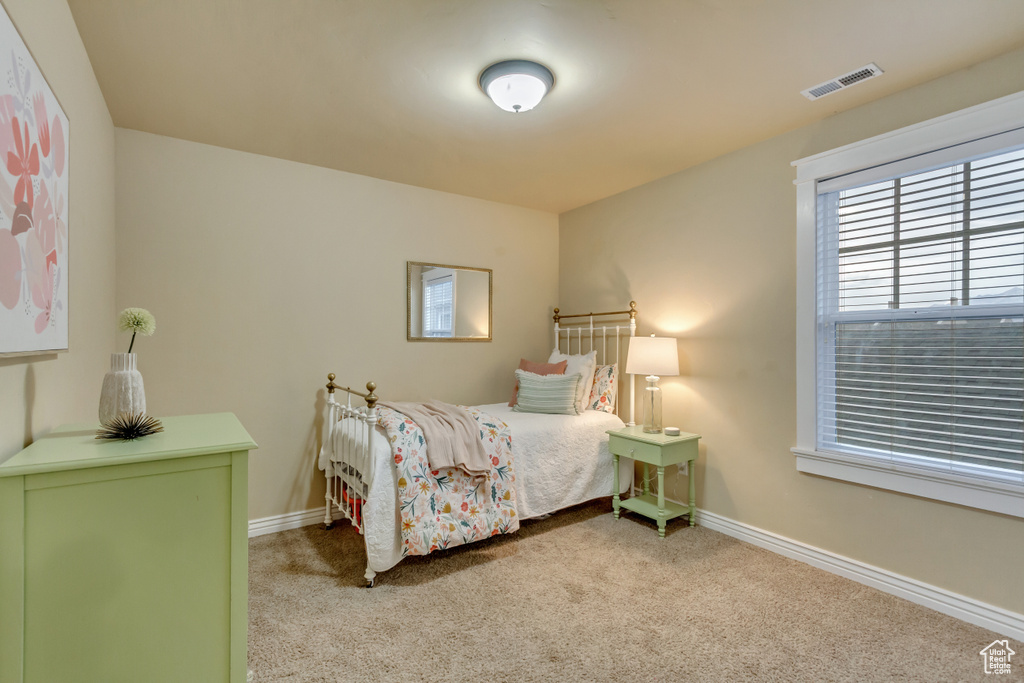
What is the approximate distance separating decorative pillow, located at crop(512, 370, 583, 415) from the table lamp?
0.45 m

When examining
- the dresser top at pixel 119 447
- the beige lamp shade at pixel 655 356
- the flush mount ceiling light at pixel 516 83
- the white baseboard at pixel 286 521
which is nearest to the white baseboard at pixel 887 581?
the beige lamp shade at pixel 655 356

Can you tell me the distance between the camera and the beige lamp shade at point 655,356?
10.6 ft

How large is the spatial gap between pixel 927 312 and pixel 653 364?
1.42 metres

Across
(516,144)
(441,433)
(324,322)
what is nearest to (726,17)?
(516,144)

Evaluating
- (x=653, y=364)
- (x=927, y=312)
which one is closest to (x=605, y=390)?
(x=653, y=364)

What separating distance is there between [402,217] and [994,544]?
3.78 m

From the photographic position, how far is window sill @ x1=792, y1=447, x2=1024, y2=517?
2051 millimetres

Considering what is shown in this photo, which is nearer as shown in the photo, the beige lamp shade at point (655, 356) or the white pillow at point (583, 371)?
the beige lamp shade at point (655, 356)

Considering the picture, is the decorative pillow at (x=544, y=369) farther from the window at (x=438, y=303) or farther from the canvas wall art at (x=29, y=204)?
the canvas wall art at (x=29, y=204)

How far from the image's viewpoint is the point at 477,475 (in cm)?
276

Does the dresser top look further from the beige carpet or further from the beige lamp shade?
the beige lamp shade

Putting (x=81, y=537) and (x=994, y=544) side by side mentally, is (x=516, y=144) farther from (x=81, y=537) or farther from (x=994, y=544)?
(x=994, y=544)

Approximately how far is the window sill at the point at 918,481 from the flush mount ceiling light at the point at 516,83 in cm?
235

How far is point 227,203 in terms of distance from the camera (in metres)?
3.06
